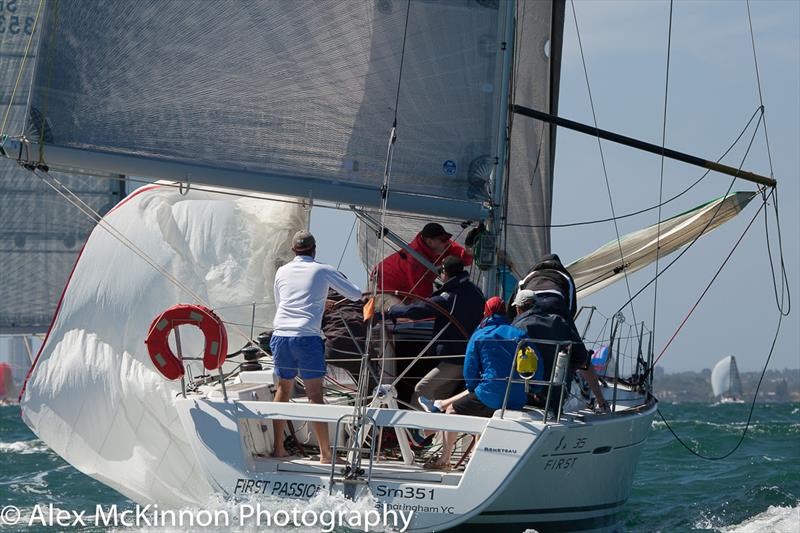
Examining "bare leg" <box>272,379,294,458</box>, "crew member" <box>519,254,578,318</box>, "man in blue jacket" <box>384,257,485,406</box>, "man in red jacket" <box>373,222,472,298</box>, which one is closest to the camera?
"bare leg" <box>272,379,294,458</box>

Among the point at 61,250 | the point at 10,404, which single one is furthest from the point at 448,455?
the point at 10,404

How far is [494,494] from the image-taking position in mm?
7441

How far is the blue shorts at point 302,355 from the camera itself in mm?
8219

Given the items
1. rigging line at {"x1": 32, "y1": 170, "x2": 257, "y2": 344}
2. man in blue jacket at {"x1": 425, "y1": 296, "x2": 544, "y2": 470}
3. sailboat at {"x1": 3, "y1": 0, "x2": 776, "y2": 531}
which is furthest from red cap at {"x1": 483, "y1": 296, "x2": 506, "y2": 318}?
rigging line at {"x1": 32, "y1": 170, "x2": 257, "y2": 344}

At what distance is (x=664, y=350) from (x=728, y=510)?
1.68 meters

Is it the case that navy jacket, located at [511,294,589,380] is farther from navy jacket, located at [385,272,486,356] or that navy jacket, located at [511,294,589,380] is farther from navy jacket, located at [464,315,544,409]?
navy jacket, located at [385,272,486,356]

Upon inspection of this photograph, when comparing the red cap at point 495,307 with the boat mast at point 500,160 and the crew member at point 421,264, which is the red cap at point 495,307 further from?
the crew member at point 421,264

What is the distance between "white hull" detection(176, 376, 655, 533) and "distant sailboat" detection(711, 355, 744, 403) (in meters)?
70.7

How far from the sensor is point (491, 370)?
7973 mm

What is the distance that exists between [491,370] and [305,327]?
1.24 metres

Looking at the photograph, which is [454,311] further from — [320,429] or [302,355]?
[320,429]

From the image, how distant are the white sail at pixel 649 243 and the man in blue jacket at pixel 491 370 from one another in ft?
13.3

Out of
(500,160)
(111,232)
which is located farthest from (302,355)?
(111,232)

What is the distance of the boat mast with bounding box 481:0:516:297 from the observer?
32.5ft
